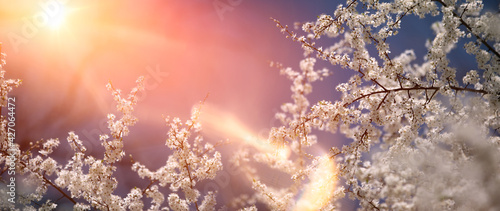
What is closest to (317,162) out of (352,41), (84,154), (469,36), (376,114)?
(376,114)

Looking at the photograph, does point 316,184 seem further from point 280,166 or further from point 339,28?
point 280,166

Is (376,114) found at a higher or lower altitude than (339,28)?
lower

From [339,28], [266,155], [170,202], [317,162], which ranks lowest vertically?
[170,202]

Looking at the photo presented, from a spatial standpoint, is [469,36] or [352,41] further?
[352,41]

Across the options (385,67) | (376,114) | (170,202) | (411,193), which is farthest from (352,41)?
(170,202)

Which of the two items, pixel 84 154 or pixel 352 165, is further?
pixel 84 154

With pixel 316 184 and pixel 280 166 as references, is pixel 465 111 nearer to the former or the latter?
pixel 316 184

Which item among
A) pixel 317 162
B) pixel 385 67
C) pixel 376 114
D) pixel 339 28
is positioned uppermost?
pixel 339 28

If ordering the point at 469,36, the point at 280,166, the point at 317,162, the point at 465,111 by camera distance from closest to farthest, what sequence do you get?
the point at 469,36 → the point at 317,162 → the point at 465,111 → the point at 280,166

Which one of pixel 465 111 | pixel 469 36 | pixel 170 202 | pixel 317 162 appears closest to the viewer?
pixel 469 36
